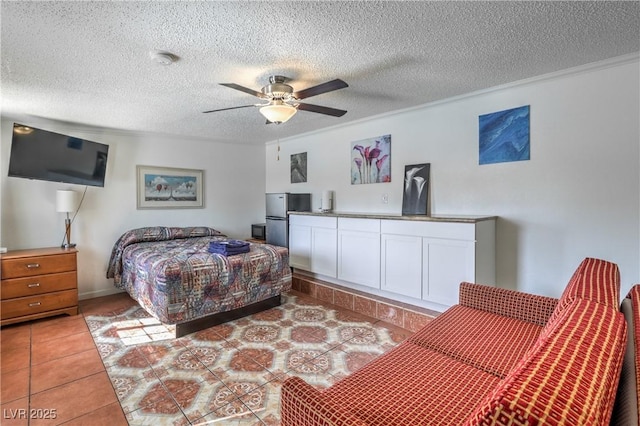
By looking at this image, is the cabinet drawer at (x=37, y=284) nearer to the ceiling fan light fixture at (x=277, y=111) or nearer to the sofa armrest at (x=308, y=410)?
the ceiling fan light fixture at (x=277, y=111)

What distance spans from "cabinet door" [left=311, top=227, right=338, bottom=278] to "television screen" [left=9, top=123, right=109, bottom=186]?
117 inches

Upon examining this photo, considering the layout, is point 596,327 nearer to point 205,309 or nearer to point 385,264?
point 385,264

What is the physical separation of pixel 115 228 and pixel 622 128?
5.73 meters

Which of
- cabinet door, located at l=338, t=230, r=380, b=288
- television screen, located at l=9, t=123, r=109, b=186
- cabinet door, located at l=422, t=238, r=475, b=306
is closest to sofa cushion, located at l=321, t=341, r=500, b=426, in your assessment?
cabinet door, located at l=422, t=238, r=475, b=306

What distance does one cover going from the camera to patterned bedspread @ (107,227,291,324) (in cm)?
289

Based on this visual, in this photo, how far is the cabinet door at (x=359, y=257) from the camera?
349 cm

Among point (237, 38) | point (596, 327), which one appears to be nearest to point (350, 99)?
point (237, 38)

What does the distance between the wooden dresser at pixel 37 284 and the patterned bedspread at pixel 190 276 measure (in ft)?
1.89

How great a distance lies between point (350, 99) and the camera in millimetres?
3254

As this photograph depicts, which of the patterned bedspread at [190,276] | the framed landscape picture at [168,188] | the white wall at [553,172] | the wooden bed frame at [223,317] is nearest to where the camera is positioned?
the white wall at [553,172]

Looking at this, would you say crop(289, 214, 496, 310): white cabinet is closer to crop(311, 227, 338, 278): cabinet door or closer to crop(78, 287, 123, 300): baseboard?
crop(311, 227, 338, 278): cabinet door

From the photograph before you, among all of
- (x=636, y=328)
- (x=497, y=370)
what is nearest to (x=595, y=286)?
(x=636, y=328)

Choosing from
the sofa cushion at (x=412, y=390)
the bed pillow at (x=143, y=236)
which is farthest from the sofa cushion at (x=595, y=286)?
the bed pillow at (x=143, y=236)

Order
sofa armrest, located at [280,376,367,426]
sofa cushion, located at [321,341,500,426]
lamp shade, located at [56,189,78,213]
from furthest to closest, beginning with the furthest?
lamp shade, located at [56,189,78,213] → sofa cushion, located at [321,341,500,426] → sofa armrest, located at [280,376,367,426]
